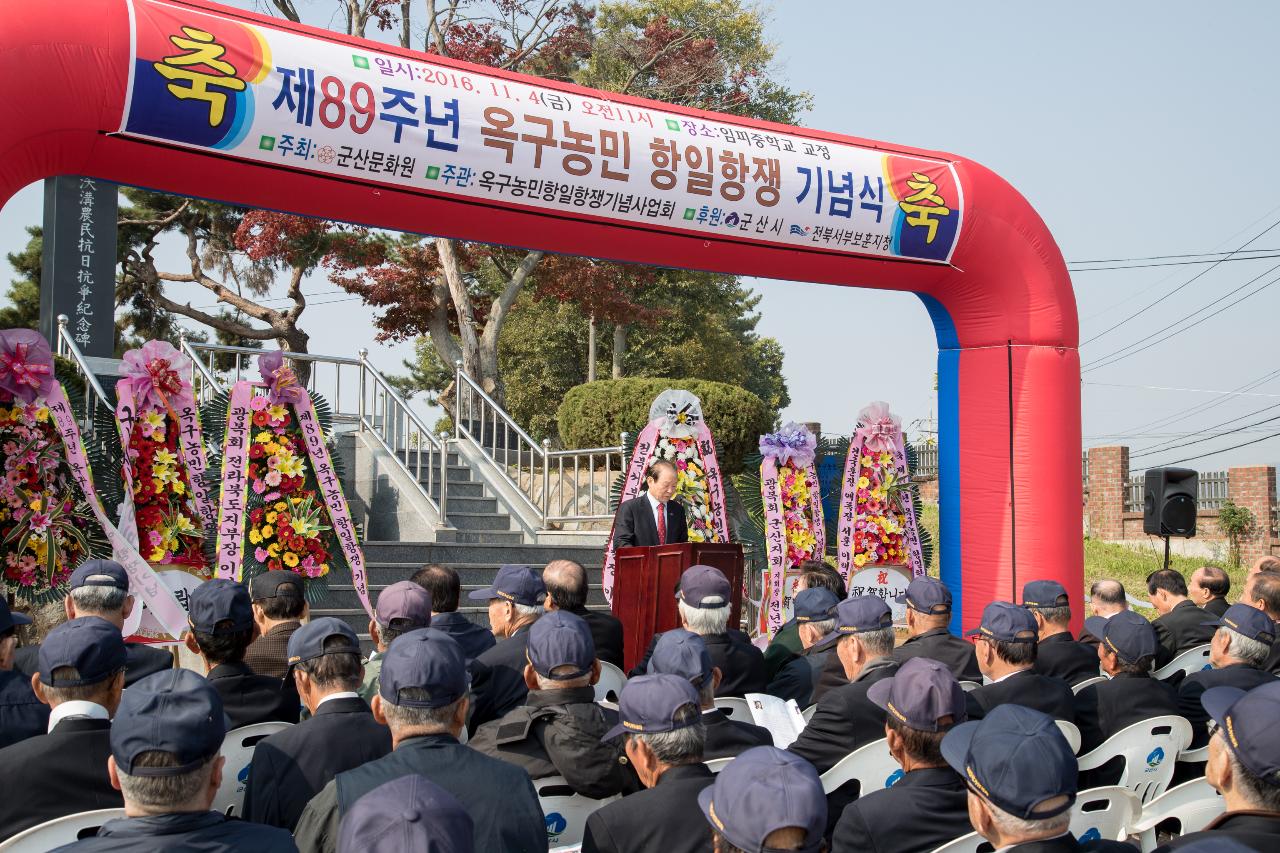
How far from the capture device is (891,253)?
8.71 meters

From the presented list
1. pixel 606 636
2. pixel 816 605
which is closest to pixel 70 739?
pixel 606 636

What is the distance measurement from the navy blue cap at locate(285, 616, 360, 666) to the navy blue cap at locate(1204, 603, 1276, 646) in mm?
3272

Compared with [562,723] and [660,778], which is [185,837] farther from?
[562,723]

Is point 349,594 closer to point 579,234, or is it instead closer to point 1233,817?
point 579,234

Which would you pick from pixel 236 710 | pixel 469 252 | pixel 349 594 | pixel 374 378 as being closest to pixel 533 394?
pixel 469 252

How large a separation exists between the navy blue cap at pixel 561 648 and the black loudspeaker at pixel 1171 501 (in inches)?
314

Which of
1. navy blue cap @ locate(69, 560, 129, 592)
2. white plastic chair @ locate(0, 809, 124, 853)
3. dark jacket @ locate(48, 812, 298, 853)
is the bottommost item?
white plastic chair @ locate(0, 809, 124, 853)

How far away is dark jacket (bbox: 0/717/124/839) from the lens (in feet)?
9.44

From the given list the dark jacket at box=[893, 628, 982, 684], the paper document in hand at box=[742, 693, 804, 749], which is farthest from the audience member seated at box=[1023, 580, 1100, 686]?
the paper document in hand at box=[742, 693, 804, 749]

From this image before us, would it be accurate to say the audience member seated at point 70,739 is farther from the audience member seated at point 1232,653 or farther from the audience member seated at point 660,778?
the audience member seated at point 1232,653

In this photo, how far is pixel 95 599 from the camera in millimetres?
4297

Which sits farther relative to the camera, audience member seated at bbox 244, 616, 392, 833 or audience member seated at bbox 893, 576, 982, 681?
audience member seated at bbox 893, 576, 982, 681

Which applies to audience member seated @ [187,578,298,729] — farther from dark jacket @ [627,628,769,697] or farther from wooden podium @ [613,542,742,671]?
wooden podium @ [613,542,742,671]

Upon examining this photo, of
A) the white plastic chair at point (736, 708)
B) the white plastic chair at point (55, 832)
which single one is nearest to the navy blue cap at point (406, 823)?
the white plastic chair at point (55, 832)
